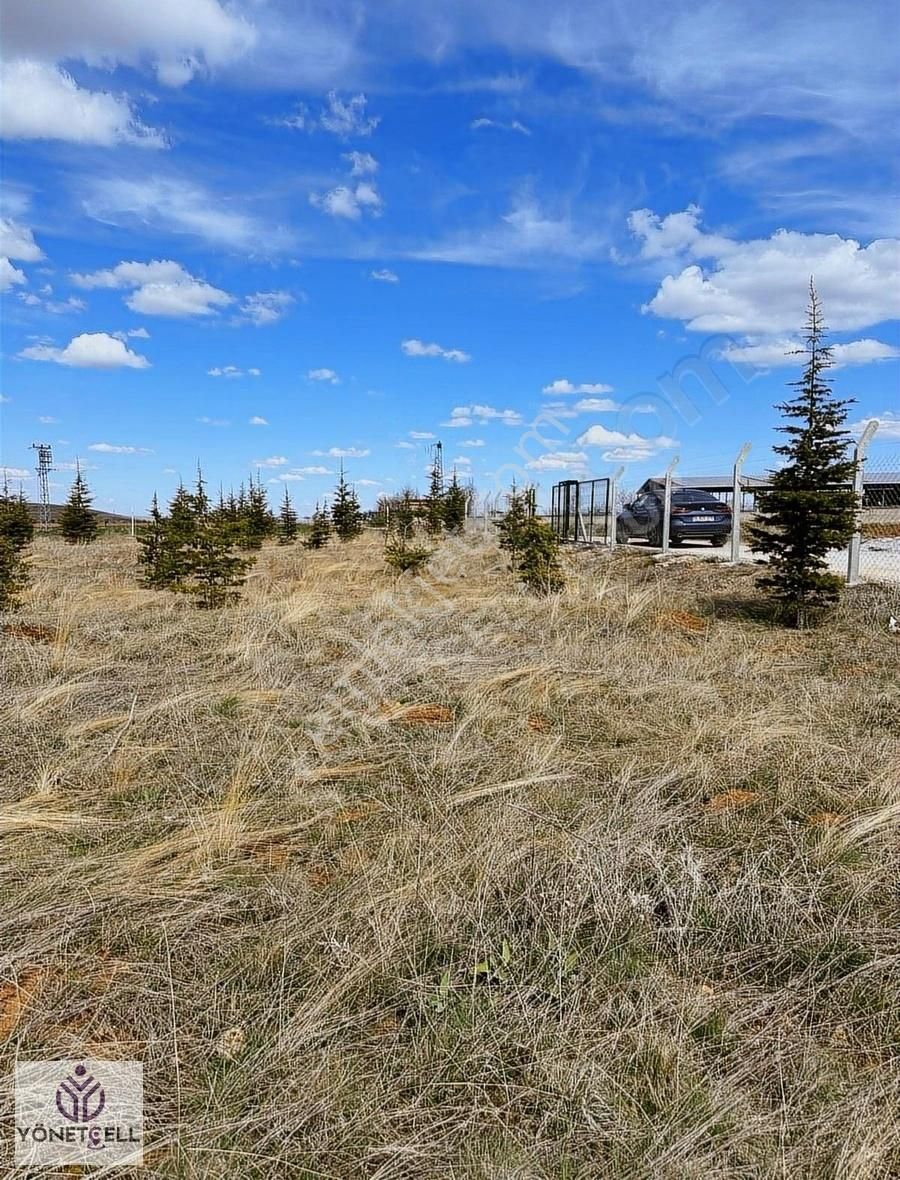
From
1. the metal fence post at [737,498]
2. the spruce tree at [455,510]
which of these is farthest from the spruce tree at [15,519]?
the metal fence post at [737,498]

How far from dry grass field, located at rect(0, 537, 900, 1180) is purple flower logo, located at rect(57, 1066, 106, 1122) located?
0.25 ft

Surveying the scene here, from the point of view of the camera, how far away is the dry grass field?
4.84 feet

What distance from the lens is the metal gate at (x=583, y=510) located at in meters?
16.9

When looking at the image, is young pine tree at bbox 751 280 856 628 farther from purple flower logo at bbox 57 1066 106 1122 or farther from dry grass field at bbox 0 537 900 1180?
purple flower logo at bbox 57 1066 106 1122

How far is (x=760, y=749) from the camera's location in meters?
3.38

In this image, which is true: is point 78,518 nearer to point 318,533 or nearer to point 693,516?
point 318,533

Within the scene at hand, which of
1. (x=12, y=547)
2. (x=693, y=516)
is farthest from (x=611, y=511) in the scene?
(x=12, y=547)

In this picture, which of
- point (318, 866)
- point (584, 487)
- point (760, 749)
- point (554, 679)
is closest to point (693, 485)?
point (584, 487)

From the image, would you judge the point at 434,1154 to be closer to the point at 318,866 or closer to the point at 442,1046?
the point at 442,1046

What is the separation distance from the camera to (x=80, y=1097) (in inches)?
61.6

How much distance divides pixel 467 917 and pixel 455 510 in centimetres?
2173

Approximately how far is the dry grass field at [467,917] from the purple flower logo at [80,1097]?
77mm

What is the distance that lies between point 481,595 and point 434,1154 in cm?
780

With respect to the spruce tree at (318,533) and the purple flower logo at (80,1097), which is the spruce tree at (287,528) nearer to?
the spruce tree at (318,533)
